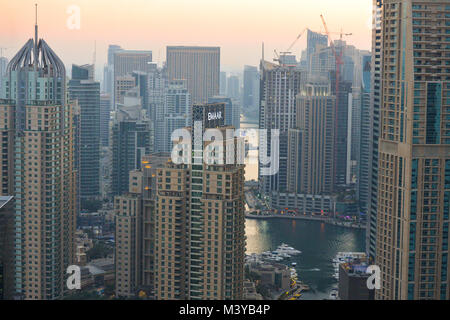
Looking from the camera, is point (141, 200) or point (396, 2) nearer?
point (396, 2)

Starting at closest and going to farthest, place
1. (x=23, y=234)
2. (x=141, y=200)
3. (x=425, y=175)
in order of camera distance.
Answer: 1. (x=425, y=175)
2. (x=23, y=234)
3. (x=141, y=200)

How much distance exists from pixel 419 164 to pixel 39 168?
136 inches

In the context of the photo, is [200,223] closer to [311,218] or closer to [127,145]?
[127,145]

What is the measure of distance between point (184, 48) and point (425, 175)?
9.05m

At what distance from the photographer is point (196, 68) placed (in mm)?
13984

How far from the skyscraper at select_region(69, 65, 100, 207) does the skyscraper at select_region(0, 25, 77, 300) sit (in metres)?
5.17

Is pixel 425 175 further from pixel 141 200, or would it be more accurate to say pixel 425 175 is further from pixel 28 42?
pixel 28 42

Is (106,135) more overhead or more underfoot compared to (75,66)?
more underfoot

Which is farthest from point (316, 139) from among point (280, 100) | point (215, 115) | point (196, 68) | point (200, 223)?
point (200, 223)

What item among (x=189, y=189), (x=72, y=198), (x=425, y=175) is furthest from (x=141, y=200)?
(x=425, y=175)

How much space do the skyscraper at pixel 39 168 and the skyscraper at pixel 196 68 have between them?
5.78m

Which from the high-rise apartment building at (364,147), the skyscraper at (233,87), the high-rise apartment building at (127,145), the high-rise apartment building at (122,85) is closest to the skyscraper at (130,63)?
the high-rise apartment building at (122,85)

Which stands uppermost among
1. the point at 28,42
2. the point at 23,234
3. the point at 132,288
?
the point at 28,42

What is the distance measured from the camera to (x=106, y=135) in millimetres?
14125
